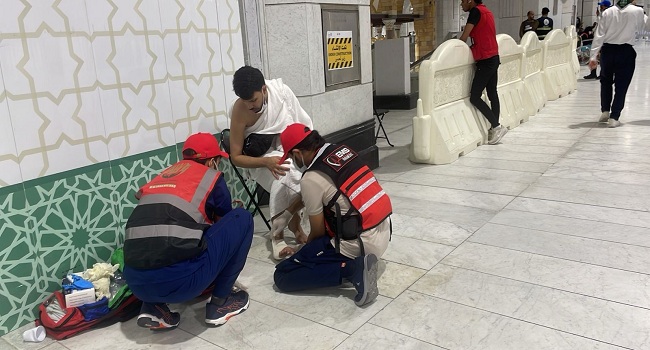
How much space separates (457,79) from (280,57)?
2687mm

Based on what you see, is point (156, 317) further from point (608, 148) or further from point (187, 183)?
point (608, 148)

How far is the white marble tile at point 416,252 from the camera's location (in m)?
3.48

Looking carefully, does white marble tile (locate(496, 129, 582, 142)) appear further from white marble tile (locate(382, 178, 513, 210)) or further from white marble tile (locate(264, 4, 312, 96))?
white marble tile (locate(264, 4, 312, 96))

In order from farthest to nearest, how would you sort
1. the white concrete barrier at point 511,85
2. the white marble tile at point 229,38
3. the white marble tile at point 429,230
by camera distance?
the white concrete barrier at point 511,85 < the white marble tile at point 229,38 < the white marble tile at point 429,230

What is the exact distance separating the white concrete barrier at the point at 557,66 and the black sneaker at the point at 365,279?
8.27m

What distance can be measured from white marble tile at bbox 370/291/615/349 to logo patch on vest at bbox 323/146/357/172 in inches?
33.9

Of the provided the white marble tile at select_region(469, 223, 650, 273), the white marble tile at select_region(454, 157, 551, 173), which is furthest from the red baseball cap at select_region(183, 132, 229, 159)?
the white marble tile at select_region(454, 157, 551, 173)

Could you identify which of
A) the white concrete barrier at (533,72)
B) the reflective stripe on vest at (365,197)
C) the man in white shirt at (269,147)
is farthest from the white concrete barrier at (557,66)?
the reflective stripe on vest at (365,197)

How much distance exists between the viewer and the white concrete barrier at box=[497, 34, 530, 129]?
25.0 ft

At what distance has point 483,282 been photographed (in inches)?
124

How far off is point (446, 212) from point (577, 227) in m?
1.01

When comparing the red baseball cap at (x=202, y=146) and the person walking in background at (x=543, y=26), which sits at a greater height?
the person walking in background at (x=543, y=26)

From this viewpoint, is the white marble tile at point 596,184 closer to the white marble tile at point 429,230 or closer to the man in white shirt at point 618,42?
the white marble tile at point 429,230

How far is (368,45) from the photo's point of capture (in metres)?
5.56
